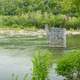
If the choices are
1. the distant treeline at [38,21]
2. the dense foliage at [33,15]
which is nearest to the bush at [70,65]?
the dense foliage at [33,15]

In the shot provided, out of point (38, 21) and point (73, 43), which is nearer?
point (73, 43)

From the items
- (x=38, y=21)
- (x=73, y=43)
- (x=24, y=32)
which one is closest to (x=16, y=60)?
(x=73, y=43)

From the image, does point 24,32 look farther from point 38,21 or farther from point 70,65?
point 70,65

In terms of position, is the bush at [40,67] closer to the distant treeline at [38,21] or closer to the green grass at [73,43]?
the green grass at [73,43]

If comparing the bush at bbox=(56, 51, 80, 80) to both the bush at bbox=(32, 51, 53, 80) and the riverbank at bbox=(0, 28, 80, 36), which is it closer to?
the bush at bbox=(32, 51, 53, 80)

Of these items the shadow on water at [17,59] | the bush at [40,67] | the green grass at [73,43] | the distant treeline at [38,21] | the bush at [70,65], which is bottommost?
the distant treeline at [38,21]

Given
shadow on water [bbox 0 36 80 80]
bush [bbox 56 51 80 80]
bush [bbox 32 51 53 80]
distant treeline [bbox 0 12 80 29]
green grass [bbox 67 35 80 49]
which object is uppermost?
bush [bbox 32 51 53 80]

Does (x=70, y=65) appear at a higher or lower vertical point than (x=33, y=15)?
higher

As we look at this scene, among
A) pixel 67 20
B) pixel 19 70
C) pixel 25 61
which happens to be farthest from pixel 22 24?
pixel 19 70

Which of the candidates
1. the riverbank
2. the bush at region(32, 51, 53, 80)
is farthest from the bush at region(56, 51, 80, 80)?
the riverbank

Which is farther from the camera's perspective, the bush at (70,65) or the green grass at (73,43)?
the green grass at (73,43)

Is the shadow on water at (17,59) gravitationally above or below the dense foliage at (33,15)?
above

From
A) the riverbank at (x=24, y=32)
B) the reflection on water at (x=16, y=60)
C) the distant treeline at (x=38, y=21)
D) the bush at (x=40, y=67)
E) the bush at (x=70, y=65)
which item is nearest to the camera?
the bush at (x=40, y=67)

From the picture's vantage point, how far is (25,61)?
19.0 meters
